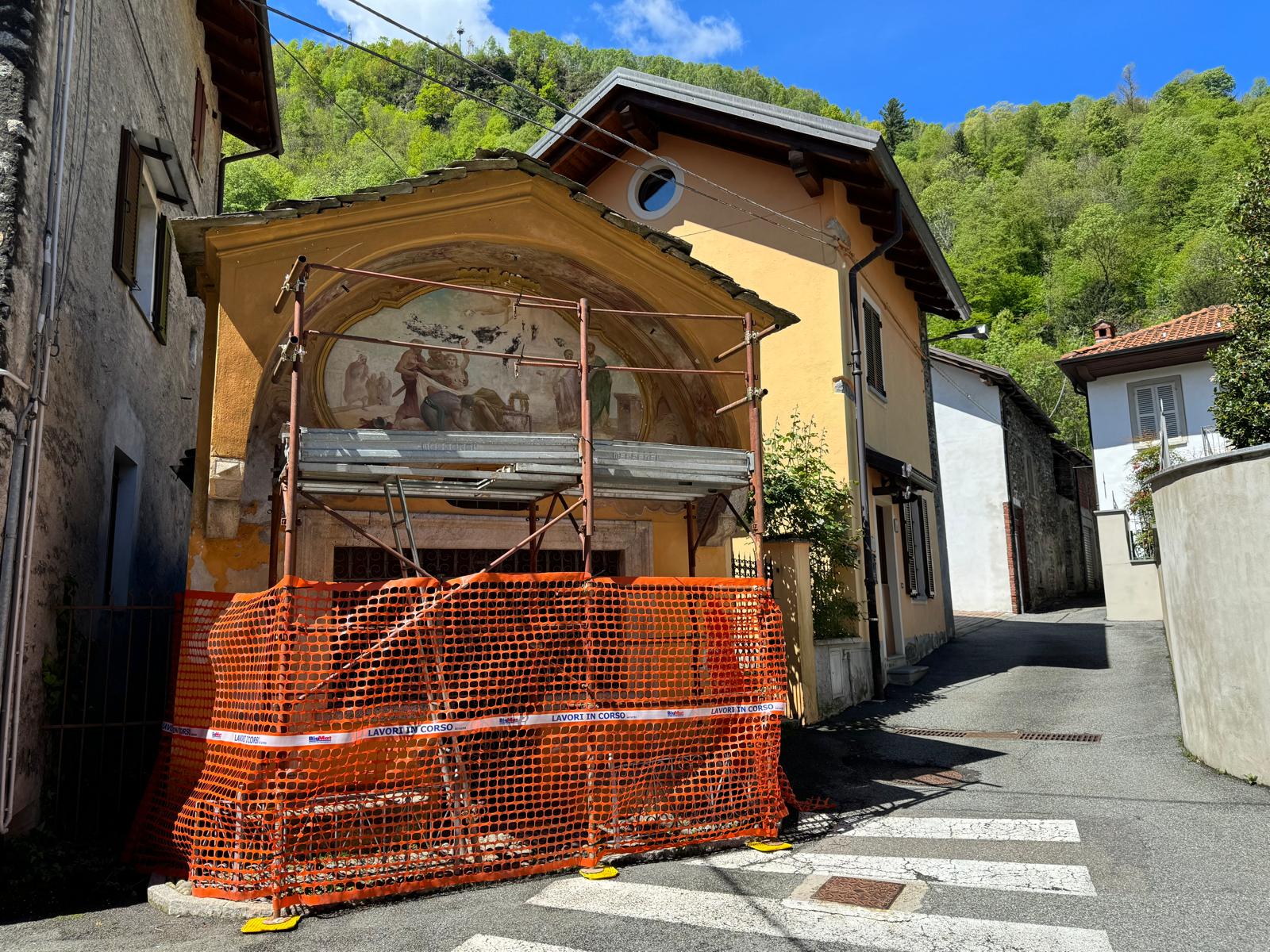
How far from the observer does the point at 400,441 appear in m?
6.28

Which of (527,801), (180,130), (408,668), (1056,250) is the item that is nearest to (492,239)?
(408,668)

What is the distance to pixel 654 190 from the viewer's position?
1473 cm

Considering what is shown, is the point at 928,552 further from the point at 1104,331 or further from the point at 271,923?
the point at 271,923

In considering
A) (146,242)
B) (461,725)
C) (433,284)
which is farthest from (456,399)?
(146,242)

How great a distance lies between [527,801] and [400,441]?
95.2 inches

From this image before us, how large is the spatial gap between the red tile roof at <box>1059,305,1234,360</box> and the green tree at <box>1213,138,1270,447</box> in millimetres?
4570

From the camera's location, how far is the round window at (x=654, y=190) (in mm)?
14450

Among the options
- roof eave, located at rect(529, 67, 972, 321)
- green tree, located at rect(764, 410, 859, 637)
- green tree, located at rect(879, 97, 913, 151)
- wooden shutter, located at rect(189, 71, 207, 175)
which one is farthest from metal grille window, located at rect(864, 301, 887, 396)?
green tree, located at rect(879, 97, 913, 151)

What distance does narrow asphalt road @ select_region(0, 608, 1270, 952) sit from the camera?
4.54 meters

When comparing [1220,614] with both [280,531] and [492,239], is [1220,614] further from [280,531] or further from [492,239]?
[280,531]

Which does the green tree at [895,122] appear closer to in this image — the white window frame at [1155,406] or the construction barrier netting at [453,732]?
the white window frame at [1155,406]

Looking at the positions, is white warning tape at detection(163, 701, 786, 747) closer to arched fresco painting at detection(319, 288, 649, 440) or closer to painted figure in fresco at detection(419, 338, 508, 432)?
arched fresco painting at detection(319, 288, 649, 440)

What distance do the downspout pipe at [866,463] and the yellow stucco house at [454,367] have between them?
3.58 m

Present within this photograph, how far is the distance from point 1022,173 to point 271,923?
68.2 meters
